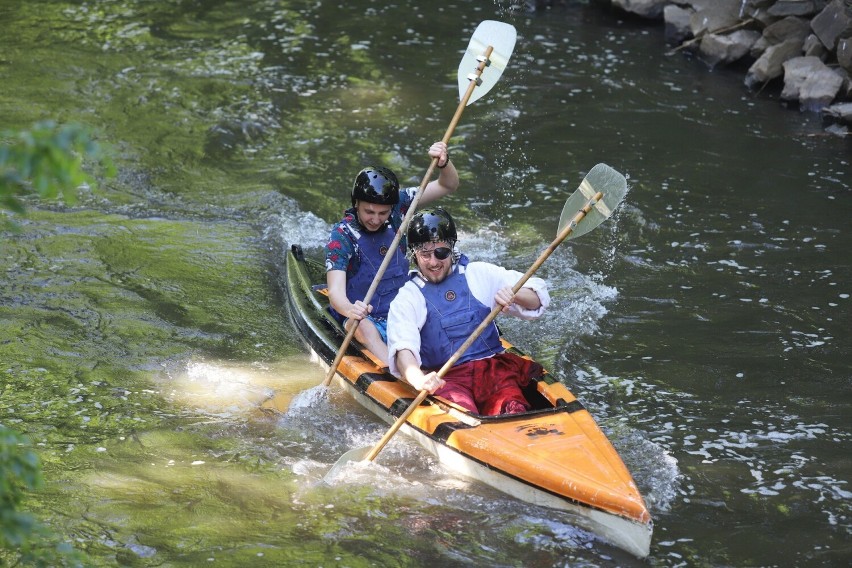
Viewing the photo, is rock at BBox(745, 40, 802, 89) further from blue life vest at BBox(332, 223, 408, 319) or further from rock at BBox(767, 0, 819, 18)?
blue life vest at BBox(332, 223, 408, 319)

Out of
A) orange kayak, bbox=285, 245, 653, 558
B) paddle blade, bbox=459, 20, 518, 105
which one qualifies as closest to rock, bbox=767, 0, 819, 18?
paddle blade, bbox=459, 20, 518, 105

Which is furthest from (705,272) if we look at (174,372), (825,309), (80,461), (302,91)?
(302,91)

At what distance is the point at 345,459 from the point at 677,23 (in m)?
9.60

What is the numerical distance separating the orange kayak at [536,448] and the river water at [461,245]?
12 cm

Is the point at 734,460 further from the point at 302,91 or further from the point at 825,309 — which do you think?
the point at 302,91

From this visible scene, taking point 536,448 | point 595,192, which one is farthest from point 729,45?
point 536,448

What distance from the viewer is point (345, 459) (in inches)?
211

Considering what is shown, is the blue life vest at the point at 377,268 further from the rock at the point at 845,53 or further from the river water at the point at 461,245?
the rock at the point at 845,53

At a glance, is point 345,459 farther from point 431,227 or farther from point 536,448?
point 431,227

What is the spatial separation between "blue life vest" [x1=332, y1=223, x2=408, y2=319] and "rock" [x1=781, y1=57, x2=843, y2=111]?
252 inches

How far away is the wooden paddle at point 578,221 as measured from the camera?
528 cm

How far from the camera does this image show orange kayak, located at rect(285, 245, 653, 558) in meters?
4.59

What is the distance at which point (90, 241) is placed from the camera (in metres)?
8.24

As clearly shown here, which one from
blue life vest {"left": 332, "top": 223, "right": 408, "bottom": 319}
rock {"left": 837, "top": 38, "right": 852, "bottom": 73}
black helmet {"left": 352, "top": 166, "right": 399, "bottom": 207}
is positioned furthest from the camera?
rock {"left": 837, "top": 38, "right": 852, "bottom": 73}
